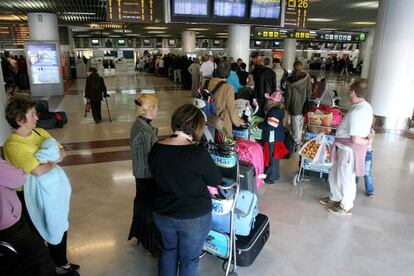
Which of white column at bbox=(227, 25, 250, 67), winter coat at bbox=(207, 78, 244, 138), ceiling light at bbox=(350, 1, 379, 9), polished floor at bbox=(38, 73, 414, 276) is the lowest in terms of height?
polished floor at bbox=(38, 73, 414, 276)

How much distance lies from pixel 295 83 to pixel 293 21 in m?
3.36

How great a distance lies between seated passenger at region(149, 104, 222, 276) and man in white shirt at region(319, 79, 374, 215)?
6.59 ft

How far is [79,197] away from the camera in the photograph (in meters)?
4.21

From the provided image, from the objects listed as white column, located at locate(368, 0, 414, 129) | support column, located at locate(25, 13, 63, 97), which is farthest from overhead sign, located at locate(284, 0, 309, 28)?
support column, located at locate(25, 13, 63, 97)

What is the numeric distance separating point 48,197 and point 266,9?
6.51 meters

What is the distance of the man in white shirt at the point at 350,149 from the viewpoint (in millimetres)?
3359

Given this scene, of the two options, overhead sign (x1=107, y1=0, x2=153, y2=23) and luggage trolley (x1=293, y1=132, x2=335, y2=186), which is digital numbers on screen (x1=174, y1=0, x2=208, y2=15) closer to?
overhead sign (x1=107, y1=0, x2=153, y2=23)

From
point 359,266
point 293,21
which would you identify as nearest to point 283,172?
point 359,266

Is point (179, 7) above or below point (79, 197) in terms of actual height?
above

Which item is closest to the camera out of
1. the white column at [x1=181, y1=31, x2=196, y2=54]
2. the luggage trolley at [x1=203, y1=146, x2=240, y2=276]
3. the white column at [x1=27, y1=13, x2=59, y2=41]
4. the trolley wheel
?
the luggage trolley at [x1=203, y1=146, x2=240, y2=276]

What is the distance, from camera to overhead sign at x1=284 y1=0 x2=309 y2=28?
8.11 m

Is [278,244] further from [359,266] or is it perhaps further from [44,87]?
[44,87]

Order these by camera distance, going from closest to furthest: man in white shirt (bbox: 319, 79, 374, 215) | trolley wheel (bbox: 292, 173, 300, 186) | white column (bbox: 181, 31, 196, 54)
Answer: man in white shirt (bbox: 319, 79, 374, 215), trolley wheel (bbox: 292, 173, 300, 186), white column (bbox: 181, 31, 196, 54)

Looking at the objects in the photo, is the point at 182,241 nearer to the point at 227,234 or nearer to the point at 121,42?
the point at 227,234
